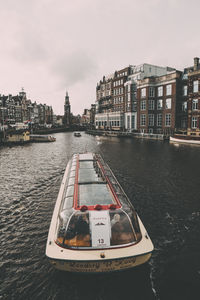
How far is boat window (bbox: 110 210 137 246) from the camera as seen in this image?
6.29 m

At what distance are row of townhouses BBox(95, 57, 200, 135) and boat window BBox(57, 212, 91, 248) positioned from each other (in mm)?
46010

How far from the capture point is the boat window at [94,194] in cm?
748

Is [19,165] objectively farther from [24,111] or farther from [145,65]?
[24,111]

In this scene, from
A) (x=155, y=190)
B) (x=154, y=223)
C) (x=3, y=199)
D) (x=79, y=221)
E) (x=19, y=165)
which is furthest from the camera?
(x=19, y=165)

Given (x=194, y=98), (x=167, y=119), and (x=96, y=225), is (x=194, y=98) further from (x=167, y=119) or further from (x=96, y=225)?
(x=96, y=225)

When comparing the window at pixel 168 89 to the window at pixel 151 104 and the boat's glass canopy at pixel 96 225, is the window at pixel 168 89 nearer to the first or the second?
the window at pixel 151 104

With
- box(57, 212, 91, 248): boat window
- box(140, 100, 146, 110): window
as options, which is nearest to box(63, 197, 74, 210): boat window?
box(57, 212, 91, 248): boat window

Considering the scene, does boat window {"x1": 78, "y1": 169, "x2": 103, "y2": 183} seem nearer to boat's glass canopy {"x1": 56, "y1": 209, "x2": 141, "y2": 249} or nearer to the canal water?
boat's glass canopy {"x1": 56, "y1": 209, "x2": 141, "y2": 249}

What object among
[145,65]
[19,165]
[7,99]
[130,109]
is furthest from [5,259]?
[7,99]

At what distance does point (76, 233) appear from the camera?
6324 millimetres

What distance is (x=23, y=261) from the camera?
761 centimetres

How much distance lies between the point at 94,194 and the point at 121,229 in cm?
211

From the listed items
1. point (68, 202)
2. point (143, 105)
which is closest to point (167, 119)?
point (143, 105)

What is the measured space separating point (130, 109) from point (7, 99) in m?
68.0
